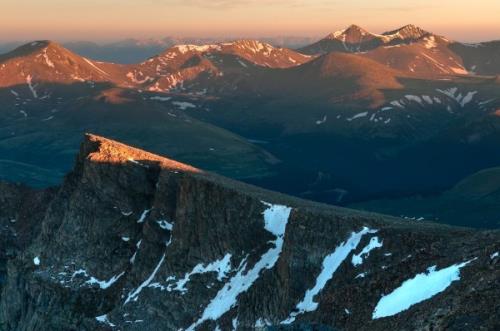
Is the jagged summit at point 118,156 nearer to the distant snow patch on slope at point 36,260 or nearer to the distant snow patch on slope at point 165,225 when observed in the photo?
the distant snow patch on slope at point 165,225

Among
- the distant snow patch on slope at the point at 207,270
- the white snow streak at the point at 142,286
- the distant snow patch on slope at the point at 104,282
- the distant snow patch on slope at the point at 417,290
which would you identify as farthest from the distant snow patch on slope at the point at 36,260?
the distant snow patch on slope at the point at 417,290

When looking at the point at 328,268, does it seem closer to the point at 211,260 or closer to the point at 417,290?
the point at 211,260

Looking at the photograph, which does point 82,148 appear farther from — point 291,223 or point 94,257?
point 291,223

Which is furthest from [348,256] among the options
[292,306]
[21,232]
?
[21,232]

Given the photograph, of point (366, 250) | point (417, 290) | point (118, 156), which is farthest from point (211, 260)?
point (417, 290)

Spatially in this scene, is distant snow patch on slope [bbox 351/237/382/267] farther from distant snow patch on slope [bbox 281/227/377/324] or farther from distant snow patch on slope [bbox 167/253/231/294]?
distant snow patch on slope [bbox 167/253/231/294]

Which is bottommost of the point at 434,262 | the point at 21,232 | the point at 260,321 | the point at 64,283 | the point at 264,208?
the point at 21,232
